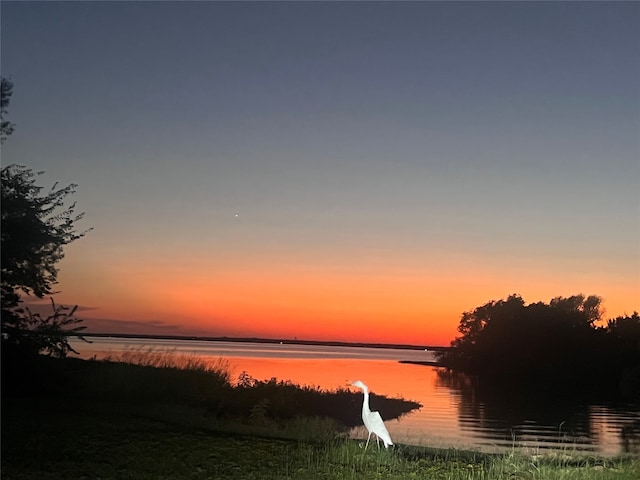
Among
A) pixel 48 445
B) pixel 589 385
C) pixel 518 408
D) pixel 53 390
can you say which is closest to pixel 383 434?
pixel 48 445

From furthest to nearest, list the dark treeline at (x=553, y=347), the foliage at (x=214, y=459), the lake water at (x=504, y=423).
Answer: the dark treeline at (x=553, y=347) < the lake water at (x=504, y=423) < the foliage at (x=214, y=459)

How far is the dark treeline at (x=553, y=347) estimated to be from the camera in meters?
62.0

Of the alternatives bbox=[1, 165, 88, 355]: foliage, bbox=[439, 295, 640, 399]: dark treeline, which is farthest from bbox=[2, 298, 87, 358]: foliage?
bbox=[439, 295, 640, 399]: dark treeline

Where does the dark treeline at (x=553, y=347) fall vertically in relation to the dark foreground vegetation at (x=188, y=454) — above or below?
above

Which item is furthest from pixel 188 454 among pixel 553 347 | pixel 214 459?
pixel 553 347

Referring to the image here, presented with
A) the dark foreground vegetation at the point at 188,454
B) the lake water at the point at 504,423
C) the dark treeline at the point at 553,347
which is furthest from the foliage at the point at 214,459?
the dark treeline at the point at 553,347

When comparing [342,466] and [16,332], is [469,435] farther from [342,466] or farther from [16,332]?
[342,466]

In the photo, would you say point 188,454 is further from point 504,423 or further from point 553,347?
point 553,347

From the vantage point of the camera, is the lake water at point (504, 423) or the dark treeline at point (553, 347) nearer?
the lake water at point (504, 423)

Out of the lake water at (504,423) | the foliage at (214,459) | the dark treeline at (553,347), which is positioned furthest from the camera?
the dark treeline at (553,347)

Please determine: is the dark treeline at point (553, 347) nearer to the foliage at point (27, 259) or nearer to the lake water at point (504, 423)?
the lake water at point (504, 423)

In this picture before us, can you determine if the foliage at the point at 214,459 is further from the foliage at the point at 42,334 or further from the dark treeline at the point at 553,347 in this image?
the dark treeline at the point at 553,347

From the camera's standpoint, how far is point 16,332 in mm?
20172

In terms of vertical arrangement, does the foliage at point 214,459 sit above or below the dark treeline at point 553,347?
below
